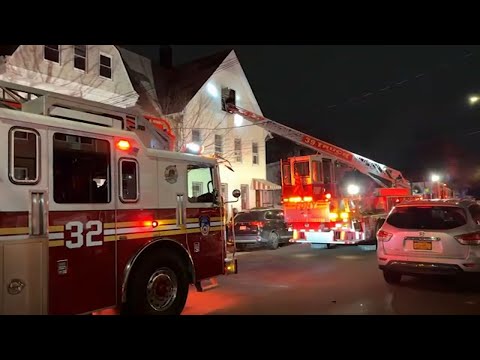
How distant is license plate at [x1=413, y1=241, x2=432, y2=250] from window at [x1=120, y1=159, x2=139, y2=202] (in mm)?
4904

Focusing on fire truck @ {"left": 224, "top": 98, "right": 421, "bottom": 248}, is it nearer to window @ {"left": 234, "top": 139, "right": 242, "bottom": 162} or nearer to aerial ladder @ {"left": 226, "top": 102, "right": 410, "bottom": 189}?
aerial ladder @ {"left": 226, "top": 102, "right": 410, "bottom": 189}

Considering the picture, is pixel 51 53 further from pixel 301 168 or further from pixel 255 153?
pixel 255 153

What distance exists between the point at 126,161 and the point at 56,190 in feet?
3.34

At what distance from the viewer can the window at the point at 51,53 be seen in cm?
1615

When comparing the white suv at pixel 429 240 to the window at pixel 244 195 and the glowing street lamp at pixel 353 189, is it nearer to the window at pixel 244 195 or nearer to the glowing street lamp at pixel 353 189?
the glowing street lamp at pixel 353 189

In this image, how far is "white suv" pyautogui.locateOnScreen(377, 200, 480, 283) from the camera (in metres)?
7.34

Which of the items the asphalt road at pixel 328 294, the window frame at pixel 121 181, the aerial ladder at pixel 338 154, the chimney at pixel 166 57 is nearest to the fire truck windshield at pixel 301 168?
the aerial ladder at pixel 338 154

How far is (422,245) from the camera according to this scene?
7.62 meters

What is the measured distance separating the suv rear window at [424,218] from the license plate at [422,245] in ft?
0.98

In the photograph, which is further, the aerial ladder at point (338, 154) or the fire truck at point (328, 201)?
the aerial ladder at point (338, 154)

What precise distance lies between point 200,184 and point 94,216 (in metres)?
2.19
